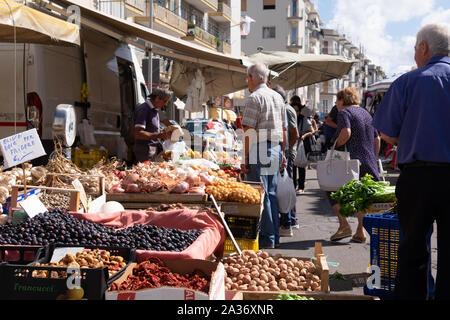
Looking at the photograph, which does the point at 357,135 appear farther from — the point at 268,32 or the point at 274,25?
the point at 274,25

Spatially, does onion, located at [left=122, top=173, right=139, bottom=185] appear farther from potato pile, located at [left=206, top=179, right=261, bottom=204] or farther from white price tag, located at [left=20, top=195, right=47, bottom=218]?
white price tag, located at [left=20, top=195, right=47, bottom=218]

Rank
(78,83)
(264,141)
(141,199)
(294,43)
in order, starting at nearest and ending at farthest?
(141,199)
(264,141)
(78,83)
(294,43)

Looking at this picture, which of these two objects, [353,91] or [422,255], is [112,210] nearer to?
[422,255]

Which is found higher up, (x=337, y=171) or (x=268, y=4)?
(x=268, y=4)

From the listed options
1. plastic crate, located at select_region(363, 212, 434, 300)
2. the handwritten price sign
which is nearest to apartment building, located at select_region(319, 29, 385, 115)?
plastic crate, located at select_region(363, 212, 434, 300)

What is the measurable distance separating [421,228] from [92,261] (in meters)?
2.09

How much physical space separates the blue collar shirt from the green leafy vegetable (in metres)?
1.72

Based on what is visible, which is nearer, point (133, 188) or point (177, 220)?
point (177, 220)

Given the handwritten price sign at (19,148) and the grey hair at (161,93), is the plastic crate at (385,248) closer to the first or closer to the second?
the handwritten price sign at (19,148)

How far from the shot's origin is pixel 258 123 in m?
6.09

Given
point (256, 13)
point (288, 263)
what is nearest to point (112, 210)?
point (288, 263)

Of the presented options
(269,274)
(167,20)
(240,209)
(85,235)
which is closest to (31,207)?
(85,235)

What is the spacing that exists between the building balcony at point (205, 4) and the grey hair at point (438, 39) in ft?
125

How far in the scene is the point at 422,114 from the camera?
11.1ft
